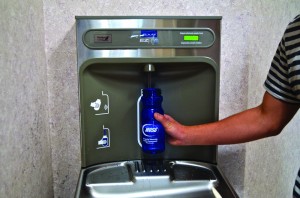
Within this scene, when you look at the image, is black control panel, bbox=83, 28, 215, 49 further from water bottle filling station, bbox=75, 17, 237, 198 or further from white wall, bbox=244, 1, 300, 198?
white wall, bbox=244, 1, 300, 198

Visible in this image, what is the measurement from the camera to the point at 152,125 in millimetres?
890

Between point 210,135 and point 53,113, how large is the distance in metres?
0.56

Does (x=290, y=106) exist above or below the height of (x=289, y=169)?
above

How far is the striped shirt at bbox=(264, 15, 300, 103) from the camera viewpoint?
29.1 inches

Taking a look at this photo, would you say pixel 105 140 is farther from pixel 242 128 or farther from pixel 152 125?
pixel 242 128

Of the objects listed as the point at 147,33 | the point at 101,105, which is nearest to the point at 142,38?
the point at 147,33

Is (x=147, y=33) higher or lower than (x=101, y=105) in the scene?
higher

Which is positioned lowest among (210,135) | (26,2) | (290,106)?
(210,135)

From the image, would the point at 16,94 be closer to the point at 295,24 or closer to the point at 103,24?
the point at 103,24

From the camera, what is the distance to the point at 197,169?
93 cm

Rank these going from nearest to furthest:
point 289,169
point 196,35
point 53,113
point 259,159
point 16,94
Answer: point 16,94 → point 196,35 → point 53,113 → point 259,159 → point 289,169

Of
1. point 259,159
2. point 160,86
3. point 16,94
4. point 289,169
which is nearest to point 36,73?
point 16,94

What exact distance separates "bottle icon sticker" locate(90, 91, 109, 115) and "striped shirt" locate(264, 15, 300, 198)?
481mm

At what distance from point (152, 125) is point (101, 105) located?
17 cm
